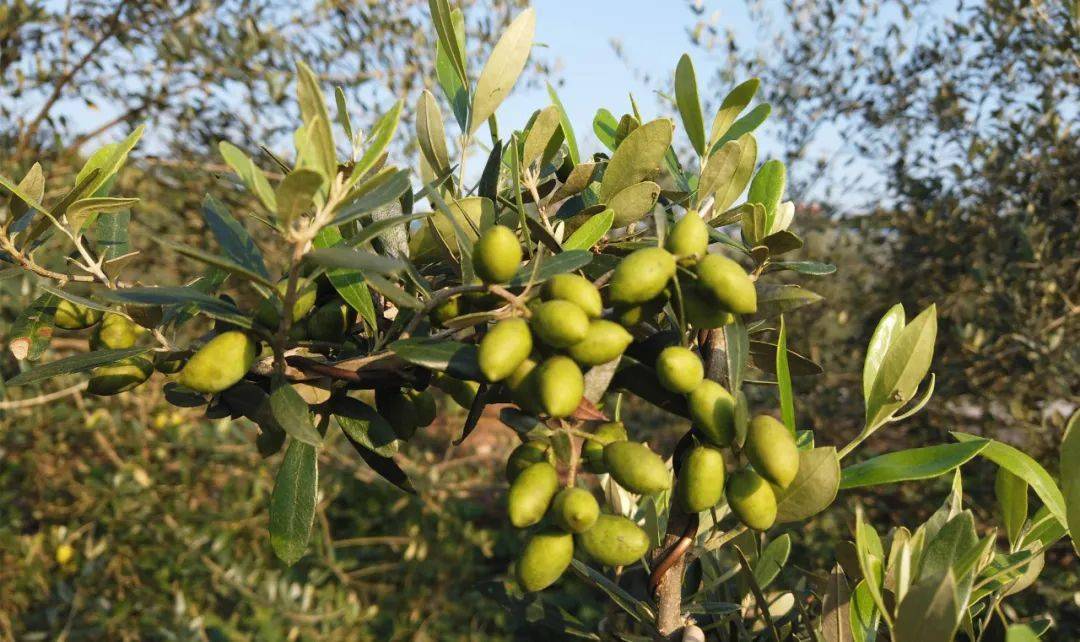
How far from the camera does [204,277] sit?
890mm

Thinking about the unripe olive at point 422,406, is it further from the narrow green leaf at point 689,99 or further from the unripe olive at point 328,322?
the narrow green leaf at point 689,99

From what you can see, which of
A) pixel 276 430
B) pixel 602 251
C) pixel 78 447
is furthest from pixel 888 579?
pixel 78 447

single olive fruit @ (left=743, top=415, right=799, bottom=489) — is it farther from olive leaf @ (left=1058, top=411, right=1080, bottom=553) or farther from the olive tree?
olive leaf @ (left=1058, top=411, right=1080, bottom=553)

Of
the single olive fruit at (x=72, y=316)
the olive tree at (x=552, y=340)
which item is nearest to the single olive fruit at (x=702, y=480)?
the olive tree at (x=552, y=340)

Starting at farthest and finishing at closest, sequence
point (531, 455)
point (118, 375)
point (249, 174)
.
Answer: point (118, 375)
point (531, 455)
point (249, 174)

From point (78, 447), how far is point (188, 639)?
155 cm

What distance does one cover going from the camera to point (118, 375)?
820 millimetres

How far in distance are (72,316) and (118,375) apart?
12cm

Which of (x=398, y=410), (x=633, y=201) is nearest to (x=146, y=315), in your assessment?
(x=398, y=410)

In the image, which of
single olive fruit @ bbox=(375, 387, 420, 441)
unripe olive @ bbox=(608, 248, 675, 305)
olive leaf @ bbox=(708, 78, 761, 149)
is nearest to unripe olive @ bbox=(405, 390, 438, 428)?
single olive fruit @ bbox=(375, 387, 420, 441)

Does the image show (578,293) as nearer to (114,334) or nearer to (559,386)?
(559,386)

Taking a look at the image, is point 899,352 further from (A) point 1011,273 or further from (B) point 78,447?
(B) point 78,447

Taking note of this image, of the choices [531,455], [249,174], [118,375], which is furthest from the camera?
[118,375]

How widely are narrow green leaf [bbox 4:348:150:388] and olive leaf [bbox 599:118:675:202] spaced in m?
0.52
